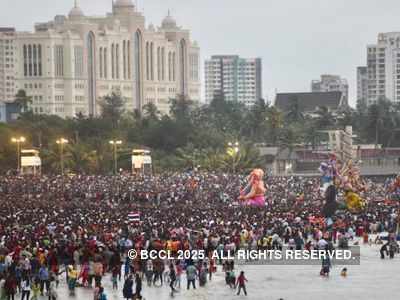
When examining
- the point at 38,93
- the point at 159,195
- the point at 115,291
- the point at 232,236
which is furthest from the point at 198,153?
the point at 38,93

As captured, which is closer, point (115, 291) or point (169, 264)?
point (115, 291)

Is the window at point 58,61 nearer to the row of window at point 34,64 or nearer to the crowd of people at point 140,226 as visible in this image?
the row of window at point 34,64

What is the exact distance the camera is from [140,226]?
160ft

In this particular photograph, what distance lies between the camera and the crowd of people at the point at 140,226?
39.1 metres

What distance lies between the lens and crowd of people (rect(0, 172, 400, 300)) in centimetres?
3909

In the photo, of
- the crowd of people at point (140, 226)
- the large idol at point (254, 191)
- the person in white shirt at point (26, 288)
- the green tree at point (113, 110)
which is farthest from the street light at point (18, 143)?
the person in white shirt at point (26, 288)

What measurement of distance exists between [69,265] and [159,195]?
2791 centimetres

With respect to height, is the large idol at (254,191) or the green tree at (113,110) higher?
the green tree at (113,110)

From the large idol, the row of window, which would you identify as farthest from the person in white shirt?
the row of window

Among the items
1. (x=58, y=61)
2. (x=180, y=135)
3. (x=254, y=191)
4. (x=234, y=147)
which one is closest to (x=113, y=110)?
(x=180, y=135)

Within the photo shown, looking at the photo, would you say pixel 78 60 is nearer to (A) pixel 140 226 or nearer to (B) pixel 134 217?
(B) pixel 134 217

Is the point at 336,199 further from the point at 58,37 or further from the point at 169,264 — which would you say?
the point at 58,37

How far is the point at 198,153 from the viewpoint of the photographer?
107 m

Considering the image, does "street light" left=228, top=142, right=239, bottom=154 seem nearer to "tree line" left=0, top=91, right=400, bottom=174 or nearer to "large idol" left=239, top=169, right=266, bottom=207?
"tree line" left=0, top=91, right=400, bottom=174
